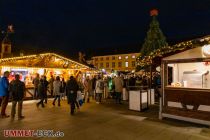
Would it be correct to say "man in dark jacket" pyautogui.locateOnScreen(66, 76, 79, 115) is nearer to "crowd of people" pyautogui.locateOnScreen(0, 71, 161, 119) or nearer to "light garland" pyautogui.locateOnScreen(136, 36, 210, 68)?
"crowd of people" pyautogui.locateOnScreen(0, 71, 161, 119)

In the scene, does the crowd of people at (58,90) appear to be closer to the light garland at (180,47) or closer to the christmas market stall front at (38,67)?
the christmas market stall front at (38,67)

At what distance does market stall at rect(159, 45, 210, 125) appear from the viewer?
8.47 m

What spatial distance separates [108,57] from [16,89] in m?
62.8

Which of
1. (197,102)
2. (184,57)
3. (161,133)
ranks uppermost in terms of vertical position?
(184,57)

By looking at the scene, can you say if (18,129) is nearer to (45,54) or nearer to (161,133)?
(161,133)

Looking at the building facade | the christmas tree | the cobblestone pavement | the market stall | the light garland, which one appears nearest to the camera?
the cobblestone pavement

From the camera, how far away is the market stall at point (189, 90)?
27.8 ft

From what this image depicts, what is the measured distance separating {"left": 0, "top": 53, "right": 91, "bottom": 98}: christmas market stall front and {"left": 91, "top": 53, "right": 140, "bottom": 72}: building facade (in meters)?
44.4

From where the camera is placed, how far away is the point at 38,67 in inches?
673

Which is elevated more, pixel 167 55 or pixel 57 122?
pixel 167 55

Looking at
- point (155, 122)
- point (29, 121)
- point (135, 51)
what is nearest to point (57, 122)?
point (29, 121)

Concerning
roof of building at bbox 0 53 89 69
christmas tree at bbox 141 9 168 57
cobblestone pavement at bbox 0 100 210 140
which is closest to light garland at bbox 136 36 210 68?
cobblestone pavement at bbox 0 100 210 140

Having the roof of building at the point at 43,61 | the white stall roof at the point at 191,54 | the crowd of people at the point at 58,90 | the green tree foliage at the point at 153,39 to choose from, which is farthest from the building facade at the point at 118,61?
the white stall roof at the point at 191,54

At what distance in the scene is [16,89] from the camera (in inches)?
356
